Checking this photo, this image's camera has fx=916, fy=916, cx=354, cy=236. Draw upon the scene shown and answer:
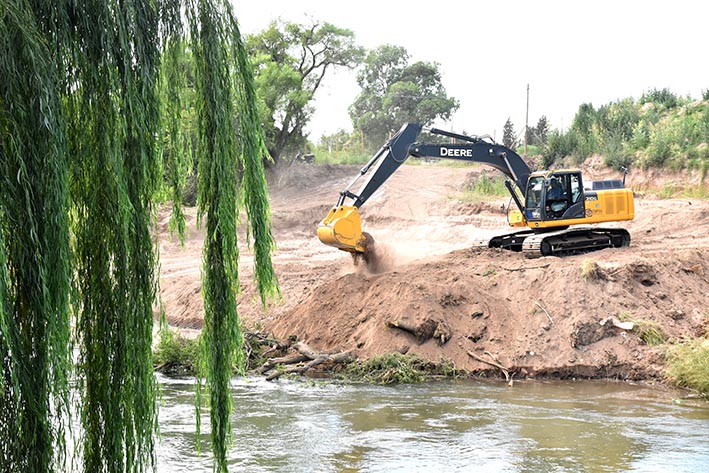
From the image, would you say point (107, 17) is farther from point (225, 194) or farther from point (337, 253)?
point (337, 253)

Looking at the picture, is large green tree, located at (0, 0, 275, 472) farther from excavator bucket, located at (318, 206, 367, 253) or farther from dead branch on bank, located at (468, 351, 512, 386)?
excavator bucket, located at (318, 206, 367, 253)

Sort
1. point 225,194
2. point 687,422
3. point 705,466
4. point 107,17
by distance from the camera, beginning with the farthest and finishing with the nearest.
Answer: point 687,422 → point 705,466 → point 225,194 → point 107,17

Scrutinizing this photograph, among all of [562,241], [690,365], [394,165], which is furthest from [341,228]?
[690,365]

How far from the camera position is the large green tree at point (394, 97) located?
191 ft

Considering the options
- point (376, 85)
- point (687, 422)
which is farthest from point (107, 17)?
point (376, 85)

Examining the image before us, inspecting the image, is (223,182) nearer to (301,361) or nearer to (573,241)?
(301,361)

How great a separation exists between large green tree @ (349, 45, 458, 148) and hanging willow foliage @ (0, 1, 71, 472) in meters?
52.3

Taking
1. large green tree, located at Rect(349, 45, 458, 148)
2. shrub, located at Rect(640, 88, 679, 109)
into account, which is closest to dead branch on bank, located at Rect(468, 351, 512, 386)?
shrub, located at Rect(640, 88, 679, 109)

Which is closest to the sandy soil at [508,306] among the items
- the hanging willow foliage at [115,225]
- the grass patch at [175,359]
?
the grass patch at [175,359]

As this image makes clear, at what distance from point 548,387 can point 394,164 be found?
6.35 m

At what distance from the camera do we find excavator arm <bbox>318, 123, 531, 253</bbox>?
17641 mm

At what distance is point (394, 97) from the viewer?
191ft

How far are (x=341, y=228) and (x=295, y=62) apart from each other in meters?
24.9

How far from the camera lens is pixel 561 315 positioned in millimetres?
16734
